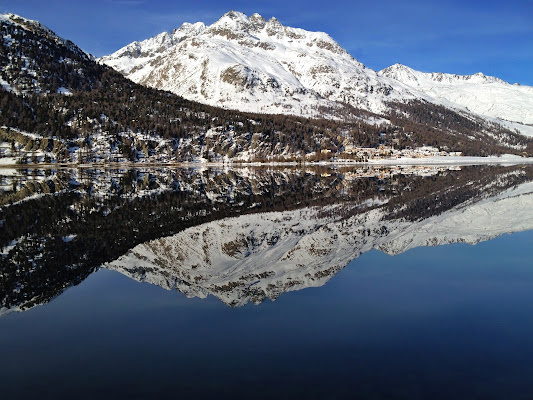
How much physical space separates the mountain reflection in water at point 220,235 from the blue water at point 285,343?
1.27m

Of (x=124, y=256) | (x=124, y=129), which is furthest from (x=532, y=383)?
(x=124, y=129)

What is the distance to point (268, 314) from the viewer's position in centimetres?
1294

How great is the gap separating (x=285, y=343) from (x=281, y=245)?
1160cm

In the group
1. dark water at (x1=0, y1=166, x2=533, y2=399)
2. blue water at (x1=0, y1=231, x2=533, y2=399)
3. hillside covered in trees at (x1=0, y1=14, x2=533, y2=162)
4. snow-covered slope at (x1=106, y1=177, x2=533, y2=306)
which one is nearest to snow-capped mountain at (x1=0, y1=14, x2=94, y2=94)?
hillside covered in trees at (x1=0, y1=14, x2=533, y2=162)

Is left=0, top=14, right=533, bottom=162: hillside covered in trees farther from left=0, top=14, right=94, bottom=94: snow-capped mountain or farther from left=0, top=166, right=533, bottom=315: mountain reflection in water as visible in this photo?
left=0, top=166, right=533, bottom=315: mountain reflection in water

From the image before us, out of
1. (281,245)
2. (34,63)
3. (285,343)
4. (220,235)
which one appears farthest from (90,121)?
(285,343)

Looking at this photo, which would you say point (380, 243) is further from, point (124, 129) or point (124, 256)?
point (124, 129)

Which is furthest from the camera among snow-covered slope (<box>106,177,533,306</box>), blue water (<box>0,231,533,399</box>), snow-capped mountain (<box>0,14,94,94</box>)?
snow-capped mountain (<box>0,14,94,94</box>)

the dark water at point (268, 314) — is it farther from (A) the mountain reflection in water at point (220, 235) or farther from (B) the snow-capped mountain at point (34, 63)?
(B) the snow-capped mountain at point (34, 63)

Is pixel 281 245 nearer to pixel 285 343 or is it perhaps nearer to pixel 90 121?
pixel 285 343

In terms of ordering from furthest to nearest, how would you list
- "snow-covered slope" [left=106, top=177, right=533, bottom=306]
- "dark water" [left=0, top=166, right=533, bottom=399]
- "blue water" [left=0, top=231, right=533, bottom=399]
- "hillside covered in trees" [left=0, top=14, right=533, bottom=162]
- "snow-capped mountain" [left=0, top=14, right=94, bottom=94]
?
"snow-capped mountain" [left=0, top=14, right=94, bottom=94], "hillside covered in trees" [left=0, top=14, right=533, bottom=162], "snow-covered slope" [left=106, top=177, right=533, bottom=306], "dark water" [left=0, top=166, right=533, bottom=399], "blue water" [left=0, top=231, right=533, bottom=399]

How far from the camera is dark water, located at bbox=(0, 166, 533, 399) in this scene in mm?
9133

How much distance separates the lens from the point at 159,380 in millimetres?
9141

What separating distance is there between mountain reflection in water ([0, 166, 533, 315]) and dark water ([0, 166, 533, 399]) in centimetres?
13
